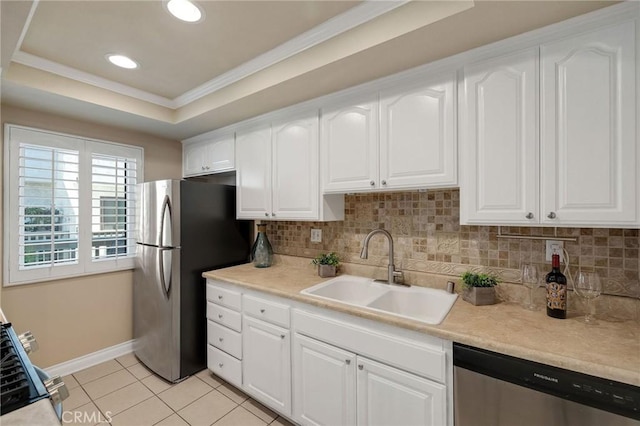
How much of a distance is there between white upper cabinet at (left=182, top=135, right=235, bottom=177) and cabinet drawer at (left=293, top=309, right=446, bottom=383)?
5.39ft

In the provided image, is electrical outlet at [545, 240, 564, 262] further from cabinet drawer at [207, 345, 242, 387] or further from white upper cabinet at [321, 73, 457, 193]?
cabinet drawer at [207, 345, 242, 387]

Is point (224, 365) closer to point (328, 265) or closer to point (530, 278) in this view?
point (328, 265)

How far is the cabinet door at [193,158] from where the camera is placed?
3.01m

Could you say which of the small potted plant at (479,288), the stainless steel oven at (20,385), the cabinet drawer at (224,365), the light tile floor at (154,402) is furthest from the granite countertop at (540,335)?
the stainless steel oven at (20,385)

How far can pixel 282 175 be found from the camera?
2.29 meters

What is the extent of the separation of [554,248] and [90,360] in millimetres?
3661

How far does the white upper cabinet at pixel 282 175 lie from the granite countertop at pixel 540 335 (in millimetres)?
722

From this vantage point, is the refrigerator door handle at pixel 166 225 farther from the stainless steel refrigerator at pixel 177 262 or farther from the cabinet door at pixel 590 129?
the cabinet door at pixel 590 129

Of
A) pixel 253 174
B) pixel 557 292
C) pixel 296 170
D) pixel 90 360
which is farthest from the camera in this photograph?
pixel 90 360

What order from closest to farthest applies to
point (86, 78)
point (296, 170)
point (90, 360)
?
1. point (86, 78)
2. point (296, 170)
3. point (90, 360)

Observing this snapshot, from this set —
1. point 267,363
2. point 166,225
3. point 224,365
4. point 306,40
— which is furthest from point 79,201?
point 306,40

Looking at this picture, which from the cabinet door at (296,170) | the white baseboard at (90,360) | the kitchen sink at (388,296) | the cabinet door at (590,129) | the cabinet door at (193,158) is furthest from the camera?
the cabinet door at (193,158)

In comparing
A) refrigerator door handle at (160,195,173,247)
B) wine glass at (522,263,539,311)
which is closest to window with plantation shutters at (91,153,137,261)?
refrigerator door handle at (160,195,173,247)

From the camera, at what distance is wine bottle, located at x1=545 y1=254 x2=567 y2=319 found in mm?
1353
